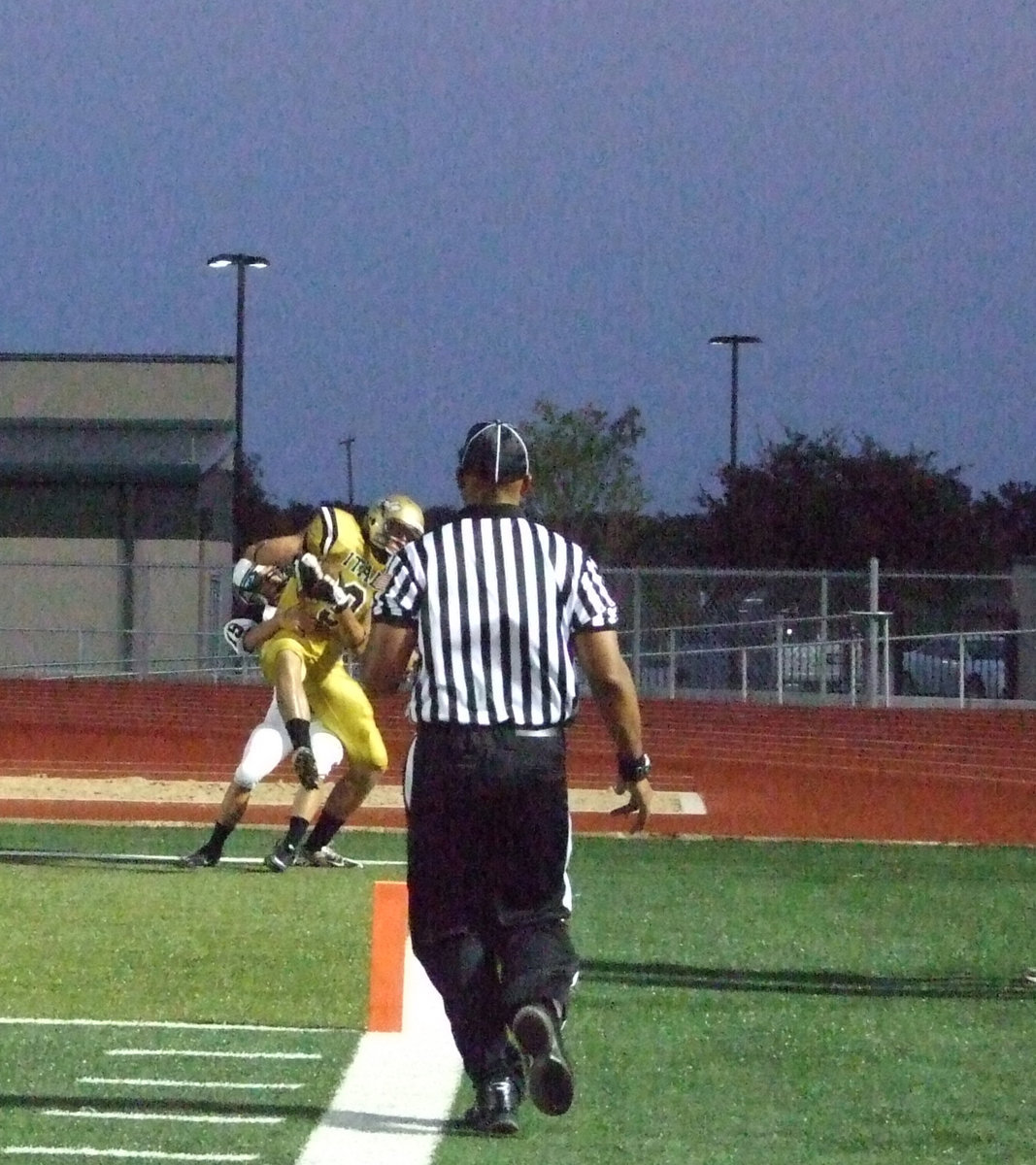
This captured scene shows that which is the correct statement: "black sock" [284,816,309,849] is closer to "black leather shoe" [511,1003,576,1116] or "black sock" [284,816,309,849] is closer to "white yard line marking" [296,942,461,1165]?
"white yard line marking" [296,942,461,1165]

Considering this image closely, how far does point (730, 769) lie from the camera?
16969mm

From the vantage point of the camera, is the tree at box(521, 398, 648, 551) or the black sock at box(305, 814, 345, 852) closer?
the black sock at box(305, 814, 345, 852)

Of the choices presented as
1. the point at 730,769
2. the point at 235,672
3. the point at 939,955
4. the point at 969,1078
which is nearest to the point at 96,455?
the point at 235,672

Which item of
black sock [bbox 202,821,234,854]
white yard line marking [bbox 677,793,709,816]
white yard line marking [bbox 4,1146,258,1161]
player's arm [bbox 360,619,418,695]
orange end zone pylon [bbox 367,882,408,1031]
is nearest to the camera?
white yard line marking [bbox 4,1146,258,1161]

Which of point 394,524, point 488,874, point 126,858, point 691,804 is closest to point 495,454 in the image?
point 488,874

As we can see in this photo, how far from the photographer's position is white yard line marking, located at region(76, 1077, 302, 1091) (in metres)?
5.86

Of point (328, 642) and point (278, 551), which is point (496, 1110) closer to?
point (278, 551)

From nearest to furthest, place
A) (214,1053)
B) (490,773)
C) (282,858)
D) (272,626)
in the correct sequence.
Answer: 1. (490,773)
2. (214,1053)
3. (272,626)
4. (282,858)

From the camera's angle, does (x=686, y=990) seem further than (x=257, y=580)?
No

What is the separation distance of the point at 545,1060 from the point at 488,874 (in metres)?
0.51

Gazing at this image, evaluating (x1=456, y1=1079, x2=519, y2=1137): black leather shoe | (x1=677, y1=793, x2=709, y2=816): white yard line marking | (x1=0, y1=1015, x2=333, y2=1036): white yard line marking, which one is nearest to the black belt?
(x1=456, y1=1079, x2=519, y2=1137): black leather shoe

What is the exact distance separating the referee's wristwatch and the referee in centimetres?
30

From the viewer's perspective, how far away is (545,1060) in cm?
515

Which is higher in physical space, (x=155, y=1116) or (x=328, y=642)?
(x=328, y=642)
